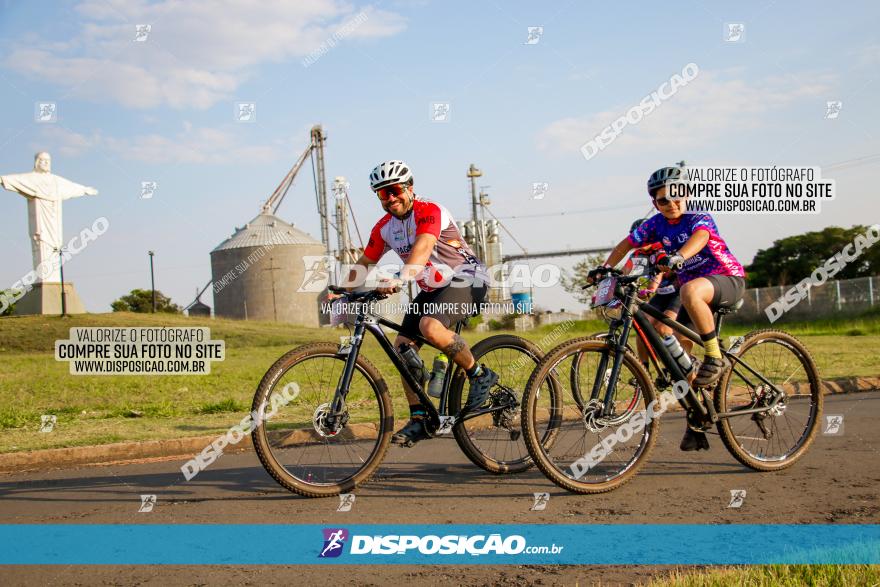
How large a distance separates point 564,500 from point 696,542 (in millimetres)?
1075

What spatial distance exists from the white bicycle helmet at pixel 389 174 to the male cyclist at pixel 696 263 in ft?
4.92

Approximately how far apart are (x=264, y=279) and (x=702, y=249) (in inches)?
2285

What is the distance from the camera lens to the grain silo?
61250 millimetres

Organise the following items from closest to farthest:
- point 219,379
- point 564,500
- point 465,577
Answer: point 465,577 → point 564,500 → point 219,379

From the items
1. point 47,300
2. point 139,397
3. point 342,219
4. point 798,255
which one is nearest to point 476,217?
point 342,219

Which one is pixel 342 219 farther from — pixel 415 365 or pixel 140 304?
pixel 415 365

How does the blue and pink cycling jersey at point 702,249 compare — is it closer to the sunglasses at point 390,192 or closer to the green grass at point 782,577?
the sunglasses at point 390,192

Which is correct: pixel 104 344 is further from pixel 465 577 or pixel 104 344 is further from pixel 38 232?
pixel 38 232

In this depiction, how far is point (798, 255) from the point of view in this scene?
197 ft

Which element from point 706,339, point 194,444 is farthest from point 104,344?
point 706,339

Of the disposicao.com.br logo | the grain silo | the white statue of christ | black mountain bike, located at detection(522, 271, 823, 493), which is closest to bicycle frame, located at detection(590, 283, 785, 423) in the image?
black mountain bike, located at detection(522, 271, 823, 493)

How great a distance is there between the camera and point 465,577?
3404 mm

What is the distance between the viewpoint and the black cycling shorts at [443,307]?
542cm

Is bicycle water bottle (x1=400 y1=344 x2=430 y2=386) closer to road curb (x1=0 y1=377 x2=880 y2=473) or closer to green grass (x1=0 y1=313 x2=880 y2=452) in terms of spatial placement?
green grass (x1=0 y1=313 x2=880 y2=452)
